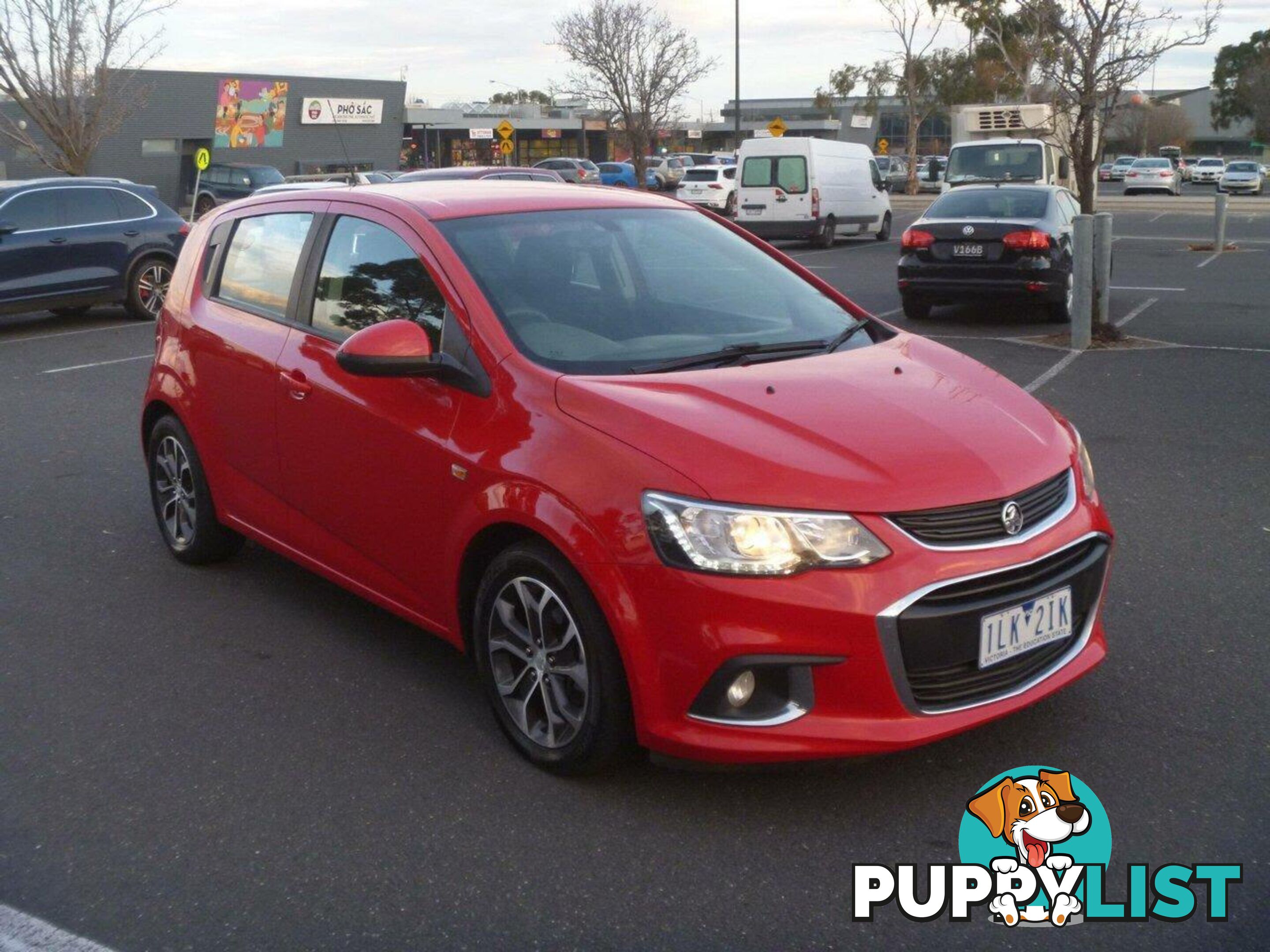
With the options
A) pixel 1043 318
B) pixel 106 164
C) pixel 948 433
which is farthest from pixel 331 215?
pixel 106 164

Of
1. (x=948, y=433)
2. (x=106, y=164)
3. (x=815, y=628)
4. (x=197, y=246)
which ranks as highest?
(x=106, y=164)

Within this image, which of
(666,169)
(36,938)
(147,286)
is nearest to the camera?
(36,938)

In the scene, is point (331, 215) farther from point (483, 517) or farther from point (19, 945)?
point (19, 945)

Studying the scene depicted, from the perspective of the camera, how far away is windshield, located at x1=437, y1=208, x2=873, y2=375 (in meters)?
4.17

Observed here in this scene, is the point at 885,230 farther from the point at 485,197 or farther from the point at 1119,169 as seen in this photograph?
the point at 1119,169

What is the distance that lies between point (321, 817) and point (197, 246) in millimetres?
3117

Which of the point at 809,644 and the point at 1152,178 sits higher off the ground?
the point at 1152,178

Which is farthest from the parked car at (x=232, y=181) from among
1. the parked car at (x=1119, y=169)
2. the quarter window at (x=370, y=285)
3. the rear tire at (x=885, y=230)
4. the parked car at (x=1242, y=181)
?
the parked car at (x=1119, y=169)

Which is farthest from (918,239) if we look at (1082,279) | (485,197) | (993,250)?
(485,197)

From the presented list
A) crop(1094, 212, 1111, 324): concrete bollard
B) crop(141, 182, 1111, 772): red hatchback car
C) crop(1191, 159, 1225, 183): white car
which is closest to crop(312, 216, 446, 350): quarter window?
crop(141, 182, 1111, 772): red hatchback car

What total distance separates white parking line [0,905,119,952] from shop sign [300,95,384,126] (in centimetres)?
5379

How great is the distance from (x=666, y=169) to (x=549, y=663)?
56.6 metres

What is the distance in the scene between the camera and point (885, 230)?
2956 centimetres

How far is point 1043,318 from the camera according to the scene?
14820 mm
